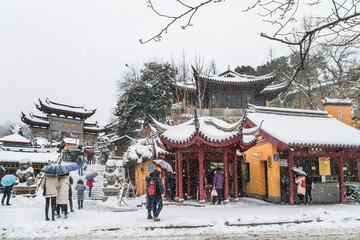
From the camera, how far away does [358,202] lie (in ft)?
45.2

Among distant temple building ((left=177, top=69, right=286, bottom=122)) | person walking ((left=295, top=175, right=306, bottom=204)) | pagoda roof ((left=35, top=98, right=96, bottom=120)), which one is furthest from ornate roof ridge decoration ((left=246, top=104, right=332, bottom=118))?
pagoda roof ((left=35, top=98, right=96, bottom=120))

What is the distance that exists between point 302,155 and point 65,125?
89.1 feet

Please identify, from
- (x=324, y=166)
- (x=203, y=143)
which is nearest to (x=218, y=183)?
(x=203, y=143)

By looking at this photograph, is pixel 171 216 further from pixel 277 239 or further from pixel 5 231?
pixel 5 231

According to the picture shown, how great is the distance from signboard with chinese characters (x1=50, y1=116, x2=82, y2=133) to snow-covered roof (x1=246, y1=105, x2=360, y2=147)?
23836 mm

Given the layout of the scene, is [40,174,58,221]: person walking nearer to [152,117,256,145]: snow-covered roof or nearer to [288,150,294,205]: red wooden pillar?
[152,117,256,145]: snow-covered roof

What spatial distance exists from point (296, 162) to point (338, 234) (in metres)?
7.12

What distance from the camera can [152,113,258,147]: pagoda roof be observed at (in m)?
12.1

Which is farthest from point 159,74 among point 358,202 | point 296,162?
point 358,202

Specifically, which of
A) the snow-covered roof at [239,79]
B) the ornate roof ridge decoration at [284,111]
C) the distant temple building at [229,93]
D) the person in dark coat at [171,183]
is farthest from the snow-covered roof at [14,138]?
the ornate roof ridge decoration at [284,111]

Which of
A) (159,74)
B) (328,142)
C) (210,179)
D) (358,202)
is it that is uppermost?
(159,74)

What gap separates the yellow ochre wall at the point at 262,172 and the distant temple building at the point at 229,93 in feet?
40.6

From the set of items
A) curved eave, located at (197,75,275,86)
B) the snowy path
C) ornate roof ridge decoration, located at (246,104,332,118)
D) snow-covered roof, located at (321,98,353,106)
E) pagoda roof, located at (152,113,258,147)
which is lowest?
the snowy path

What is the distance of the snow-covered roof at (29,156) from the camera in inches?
894
